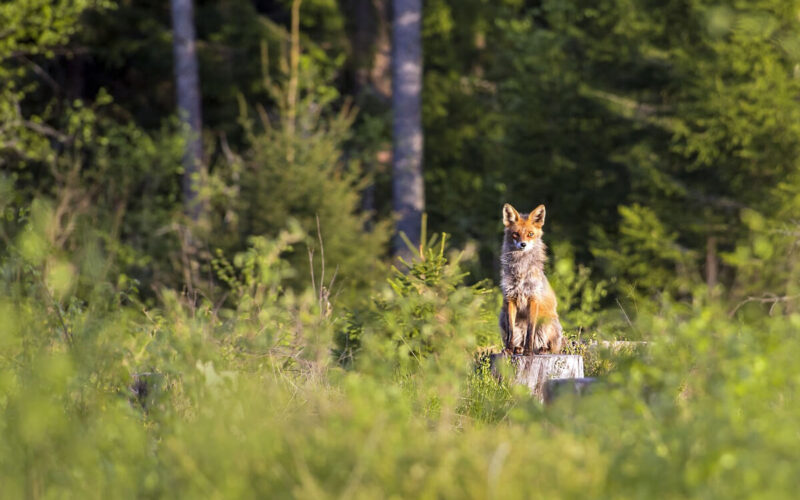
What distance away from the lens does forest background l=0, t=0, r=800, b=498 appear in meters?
4.54

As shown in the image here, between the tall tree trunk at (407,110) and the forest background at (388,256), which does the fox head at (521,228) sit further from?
the tall tree trunk at (407,110)

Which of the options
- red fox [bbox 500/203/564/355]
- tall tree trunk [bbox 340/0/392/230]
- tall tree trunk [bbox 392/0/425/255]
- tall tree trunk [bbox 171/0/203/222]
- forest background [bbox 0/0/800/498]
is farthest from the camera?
tall tree trunk [bbox 340/0/392/230]

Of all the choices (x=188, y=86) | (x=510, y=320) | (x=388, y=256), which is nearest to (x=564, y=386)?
(x=510, y=320)

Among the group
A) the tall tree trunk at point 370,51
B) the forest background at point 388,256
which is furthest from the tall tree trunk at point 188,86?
the tall tree trunk at point 370,51

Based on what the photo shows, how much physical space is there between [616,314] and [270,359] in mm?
4004

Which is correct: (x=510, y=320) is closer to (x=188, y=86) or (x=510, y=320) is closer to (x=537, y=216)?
(x=537, y=216)

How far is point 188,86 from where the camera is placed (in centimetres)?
2173

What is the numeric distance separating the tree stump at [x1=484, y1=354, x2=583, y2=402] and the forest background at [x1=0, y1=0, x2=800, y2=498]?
231 millimetres

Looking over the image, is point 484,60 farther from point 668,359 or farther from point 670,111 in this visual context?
point 668,359

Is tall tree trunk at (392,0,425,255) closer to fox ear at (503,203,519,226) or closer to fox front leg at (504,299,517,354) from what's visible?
fox ear at (503,203,519,226)

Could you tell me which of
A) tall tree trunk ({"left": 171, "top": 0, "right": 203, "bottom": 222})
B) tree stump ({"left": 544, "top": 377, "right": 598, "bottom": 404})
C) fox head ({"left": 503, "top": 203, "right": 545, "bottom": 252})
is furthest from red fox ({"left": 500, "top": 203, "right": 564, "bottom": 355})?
tall tree trunk ({"left": 171, "top": 0, "right": 203, "bottom": 222})

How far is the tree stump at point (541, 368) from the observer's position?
7.57 metres

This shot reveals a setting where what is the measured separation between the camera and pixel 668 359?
5215 mm

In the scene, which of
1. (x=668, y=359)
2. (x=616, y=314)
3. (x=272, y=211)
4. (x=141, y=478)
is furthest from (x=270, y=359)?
(x=272, y=211)
